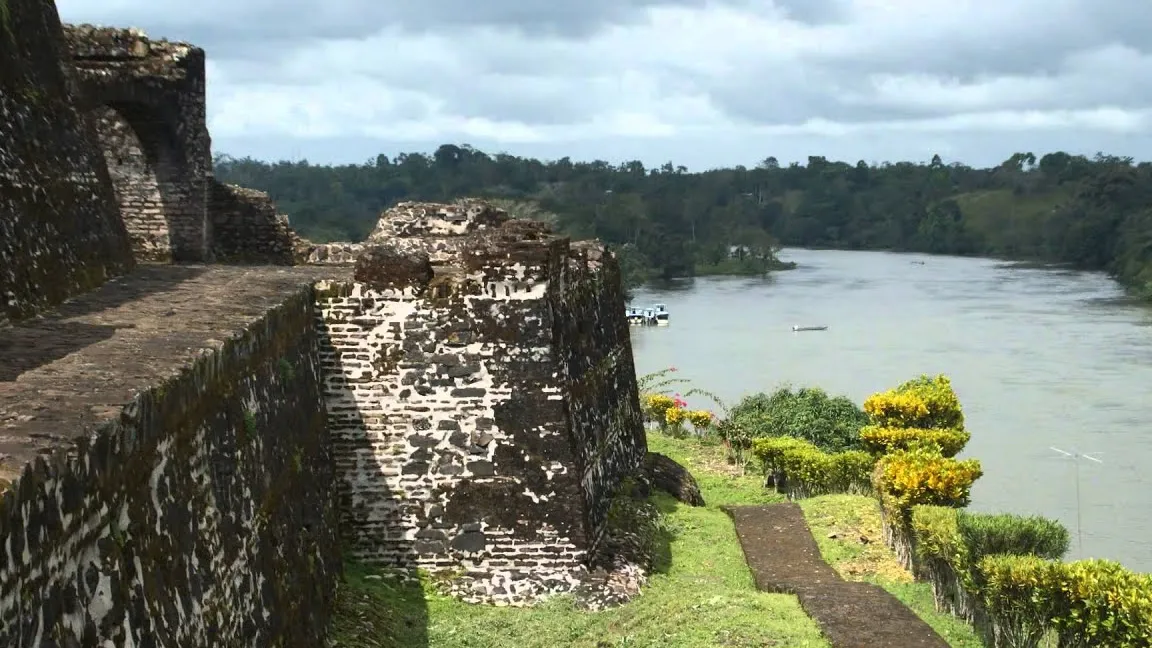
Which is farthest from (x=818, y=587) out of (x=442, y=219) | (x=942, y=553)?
(x=442, y=219)

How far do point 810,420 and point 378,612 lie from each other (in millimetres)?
12700

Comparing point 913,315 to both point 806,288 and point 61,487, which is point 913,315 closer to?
point 806,288

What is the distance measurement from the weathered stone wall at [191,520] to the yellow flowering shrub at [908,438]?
8844 mm

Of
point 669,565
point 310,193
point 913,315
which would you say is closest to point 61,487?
point 669,565

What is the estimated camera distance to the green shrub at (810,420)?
19.2m

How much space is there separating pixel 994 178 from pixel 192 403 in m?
105

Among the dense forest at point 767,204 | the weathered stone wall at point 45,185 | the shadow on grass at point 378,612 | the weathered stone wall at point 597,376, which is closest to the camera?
the weathered stone wall at point 45,185

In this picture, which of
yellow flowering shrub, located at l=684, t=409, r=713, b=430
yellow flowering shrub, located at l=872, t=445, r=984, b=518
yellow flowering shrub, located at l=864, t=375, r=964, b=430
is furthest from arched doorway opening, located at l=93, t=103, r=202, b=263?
yellow flowering shrub, located at l=684, t=409, r=713, b=430

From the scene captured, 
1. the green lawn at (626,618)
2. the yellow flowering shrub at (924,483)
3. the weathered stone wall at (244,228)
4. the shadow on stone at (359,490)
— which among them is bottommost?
the green lawn at (626,618)

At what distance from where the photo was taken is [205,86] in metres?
12.2

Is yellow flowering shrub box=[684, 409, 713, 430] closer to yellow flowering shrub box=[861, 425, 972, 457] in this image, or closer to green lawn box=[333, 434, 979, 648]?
yellow flowering shrub box=[861, 425, 972, 457]

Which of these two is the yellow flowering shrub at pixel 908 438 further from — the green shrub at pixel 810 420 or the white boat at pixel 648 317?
the white boat at pixel 648 317

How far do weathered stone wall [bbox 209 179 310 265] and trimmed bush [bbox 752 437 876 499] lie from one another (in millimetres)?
7287

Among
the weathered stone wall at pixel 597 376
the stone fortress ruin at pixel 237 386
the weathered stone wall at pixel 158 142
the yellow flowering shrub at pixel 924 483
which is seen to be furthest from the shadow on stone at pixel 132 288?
the yellow flowering shrub at pixel 924 483
